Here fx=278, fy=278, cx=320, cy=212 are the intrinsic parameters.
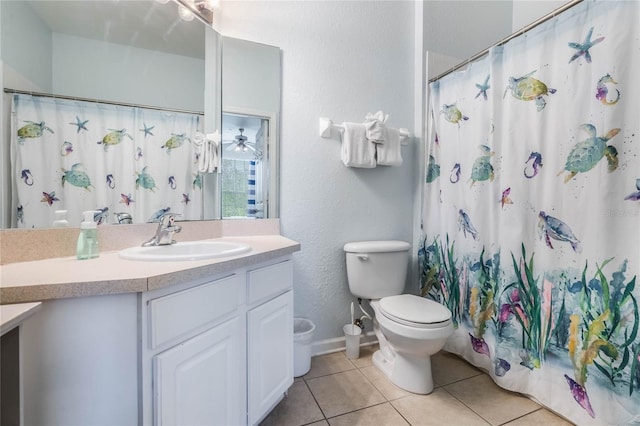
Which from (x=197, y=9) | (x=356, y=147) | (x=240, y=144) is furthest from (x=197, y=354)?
(x=197, y=9)

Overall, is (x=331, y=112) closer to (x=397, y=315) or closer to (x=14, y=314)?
(x=397, y=315)

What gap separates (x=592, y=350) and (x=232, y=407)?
57.9 inches

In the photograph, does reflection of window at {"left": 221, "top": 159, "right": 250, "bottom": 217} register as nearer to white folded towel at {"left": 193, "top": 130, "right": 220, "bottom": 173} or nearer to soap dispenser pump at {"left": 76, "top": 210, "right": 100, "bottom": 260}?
white folded towel at {"left": 193, "top": 130, "right": 220, "bottom": 173}

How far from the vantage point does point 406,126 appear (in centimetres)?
208

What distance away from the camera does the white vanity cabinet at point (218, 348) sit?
77 centimetres

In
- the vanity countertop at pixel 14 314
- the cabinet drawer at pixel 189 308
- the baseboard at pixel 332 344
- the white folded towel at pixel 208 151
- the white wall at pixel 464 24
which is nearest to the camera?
the vanity countertop at pixel 14 314

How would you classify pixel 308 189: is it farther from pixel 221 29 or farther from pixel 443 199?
pixel 221 29

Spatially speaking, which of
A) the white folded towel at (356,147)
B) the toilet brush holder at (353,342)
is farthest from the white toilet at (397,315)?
the white folded towel at (356,147)

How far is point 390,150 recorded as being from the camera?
1891 mm

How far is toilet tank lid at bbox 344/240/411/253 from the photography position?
177 centimetres

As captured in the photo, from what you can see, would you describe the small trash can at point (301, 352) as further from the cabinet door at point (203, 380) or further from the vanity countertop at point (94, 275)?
the vanity countertop at point (94, 275)

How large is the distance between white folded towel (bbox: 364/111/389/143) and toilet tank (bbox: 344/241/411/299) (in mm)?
695

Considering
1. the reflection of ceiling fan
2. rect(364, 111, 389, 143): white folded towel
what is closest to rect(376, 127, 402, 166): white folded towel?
rect(364, 111, 389, 143): white folded towel

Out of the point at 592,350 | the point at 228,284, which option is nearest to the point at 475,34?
the point at 592,350
